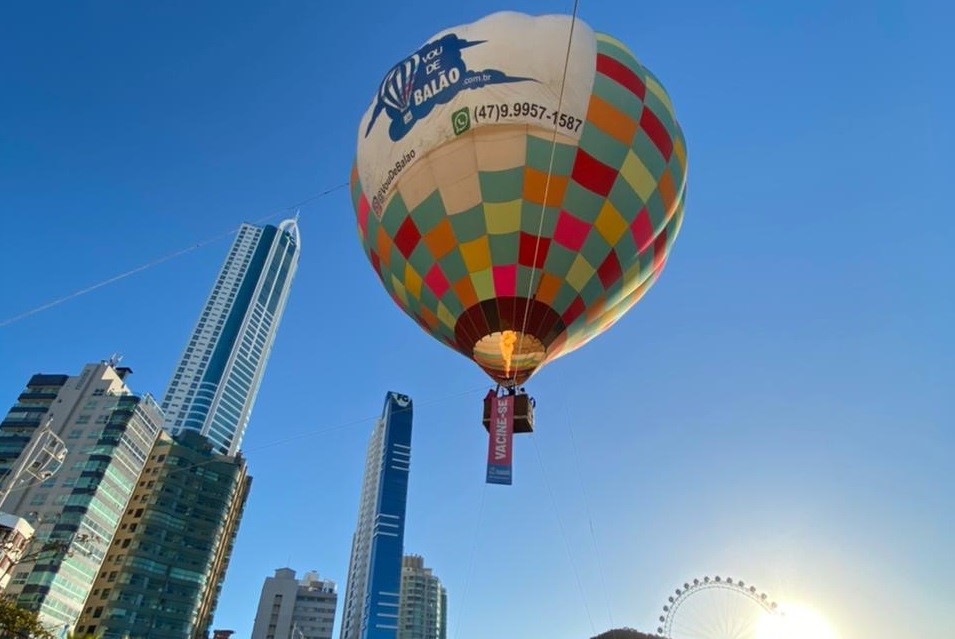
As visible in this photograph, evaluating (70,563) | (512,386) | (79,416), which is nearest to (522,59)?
(512,386)

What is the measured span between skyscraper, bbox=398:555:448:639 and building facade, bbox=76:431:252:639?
3107 inches

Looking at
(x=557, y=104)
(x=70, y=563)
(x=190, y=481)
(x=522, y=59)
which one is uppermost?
(x=190, y=481)

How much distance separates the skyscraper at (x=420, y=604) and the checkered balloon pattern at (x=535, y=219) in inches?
6023

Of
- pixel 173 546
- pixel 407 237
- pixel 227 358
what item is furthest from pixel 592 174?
pixel 227 358

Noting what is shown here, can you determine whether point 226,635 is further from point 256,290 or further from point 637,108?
point 256,290

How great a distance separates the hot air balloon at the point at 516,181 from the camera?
51.1 ft

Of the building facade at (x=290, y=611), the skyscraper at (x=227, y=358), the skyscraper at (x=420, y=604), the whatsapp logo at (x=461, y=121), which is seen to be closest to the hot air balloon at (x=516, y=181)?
the whatsapp logo at (x=461, y=121)

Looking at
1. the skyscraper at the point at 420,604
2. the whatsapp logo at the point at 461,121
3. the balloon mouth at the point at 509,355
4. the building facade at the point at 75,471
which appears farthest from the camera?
the skyscraper at the point at 420,604

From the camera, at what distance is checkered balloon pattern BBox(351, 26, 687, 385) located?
1570 cm

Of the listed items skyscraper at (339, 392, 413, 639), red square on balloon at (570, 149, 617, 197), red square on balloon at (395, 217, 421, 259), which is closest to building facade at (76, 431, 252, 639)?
red square on balloon at (395, 217, 421, 259)

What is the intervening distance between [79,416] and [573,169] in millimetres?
70949

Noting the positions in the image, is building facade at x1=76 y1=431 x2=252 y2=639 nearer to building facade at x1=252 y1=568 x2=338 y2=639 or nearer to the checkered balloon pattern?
building facade at x1=252 y1=568 x2=338 y2=639

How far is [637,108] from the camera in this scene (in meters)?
16.7

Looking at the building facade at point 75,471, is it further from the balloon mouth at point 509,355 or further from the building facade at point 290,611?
the building facade at point 290,611
